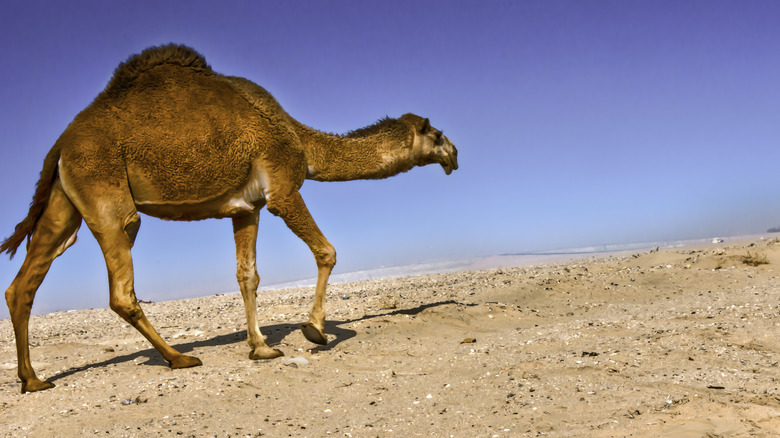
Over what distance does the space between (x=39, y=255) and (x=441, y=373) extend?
16.4 ft

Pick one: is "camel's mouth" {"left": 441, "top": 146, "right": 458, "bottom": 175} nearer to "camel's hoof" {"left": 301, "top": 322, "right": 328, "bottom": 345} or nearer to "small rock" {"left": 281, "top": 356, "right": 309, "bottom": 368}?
"camel's hoof" {"left": 301, "top": 322, "right": 328, "bottom": 345}

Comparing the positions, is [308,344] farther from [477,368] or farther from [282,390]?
[477,368]

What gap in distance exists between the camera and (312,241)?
7770 mm

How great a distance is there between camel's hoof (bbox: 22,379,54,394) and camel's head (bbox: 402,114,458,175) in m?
5.65

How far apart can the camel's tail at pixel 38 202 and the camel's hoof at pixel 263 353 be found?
122 inches

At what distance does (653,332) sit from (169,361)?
6040mm

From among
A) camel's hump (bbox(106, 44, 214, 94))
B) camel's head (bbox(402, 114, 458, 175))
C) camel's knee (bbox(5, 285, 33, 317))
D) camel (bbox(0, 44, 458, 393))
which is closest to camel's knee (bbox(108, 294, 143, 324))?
camel (bbox(0, 44, 458, 393))

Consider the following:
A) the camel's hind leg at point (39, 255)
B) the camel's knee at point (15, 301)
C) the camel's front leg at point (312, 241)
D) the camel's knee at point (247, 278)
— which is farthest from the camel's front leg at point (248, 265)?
the camel's knee at point (15, 301)

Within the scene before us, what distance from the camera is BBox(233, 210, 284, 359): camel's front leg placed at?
7602 millimetres

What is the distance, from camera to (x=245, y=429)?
4.99 m

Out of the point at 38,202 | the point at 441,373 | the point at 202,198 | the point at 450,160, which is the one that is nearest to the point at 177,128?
the point at 202,198

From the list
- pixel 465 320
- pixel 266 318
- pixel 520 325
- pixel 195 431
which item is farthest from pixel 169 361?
pixel 520 325

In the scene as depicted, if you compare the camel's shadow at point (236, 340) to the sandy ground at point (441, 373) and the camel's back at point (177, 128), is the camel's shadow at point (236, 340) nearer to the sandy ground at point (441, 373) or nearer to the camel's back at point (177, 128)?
the sandy ground at point (441, 373)

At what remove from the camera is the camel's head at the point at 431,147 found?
349 inches
